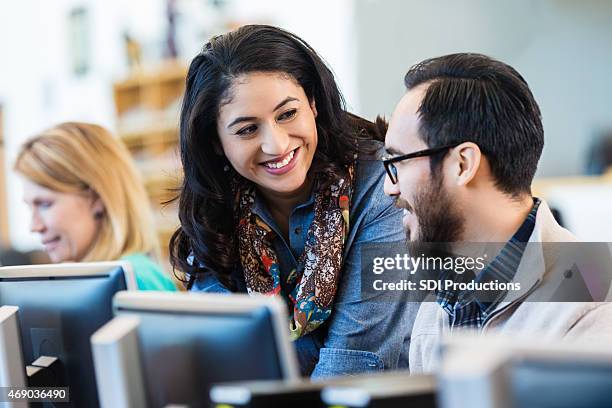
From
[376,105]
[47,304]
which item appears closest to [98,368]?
[47,304]

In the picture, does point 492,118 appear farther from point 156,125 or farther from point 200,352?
point 156,125

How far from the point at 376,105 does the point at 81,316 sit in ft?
12.9

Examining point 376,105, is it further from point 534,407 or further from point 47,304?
point 534,407

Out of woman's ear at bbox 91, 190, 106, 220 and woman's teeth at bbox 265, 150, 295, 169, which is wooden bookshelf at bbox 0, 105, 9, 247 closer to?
woman's ear at bbox 91, 190, 106, 220

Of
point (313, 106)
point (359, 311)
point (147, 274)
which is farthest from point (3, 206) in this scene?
point (359, 311)

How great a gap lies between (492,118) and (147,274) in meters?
1.28

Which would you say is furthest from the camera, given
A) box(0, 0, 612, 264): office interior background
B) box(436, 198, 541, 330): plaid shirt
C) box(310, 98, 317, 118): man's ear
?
box(0, 0, 612, 264): office interior background

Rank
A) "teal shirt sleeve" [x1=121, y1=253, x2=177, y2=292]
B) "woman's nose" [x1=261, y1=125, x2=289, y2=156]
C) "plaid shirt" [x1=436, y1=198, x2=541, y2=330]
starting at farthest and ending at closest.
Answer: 1. "teal shirt sleeve" [x1=121, y1=253, x2=177, y2=292]
2. "woman's nose" [x1=261, y1=125, x2=289, y2=156]
3. "plaid shirt" [x1=436, y1=198, x2=541, y2=330]

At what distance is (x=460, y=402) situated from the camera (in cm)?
63

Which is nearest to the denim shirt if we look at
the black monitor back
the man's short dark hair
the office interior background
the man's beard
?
the man's beard

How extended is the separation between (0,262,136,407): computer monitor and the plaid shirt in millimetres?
629

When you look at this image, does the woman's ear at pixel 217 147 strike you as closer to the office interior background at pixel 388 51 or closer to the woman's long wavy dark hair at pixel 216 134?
the woman's long wavy dark hair at pixel 216 134

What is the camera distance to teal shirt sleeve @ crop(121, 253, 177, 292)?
7.28ft

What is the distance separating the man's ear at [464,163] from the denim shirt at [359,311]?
1.13ft
